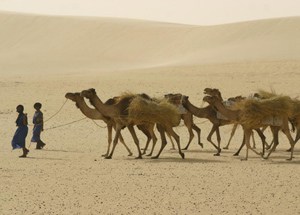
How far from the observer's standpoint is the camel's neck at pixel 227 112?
654 inches

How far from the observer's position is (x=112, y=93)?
34.9 metres

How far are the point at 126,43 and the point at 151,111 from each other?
62.8 metres

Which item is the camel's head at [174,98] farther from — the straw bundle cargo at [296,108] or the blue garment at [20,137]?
the blue garment at [20,137]

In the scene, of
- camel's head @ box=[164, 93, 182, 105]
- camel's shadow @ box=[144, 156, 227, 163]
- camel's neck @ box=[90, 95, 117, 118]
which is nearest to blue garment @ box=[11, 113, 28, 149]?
camel's neck @ box=[90, 95, 117, 118]

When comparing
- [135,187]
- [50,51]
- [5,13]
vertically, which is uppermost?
[5,13]

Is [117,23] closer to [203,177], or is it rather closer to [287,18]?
[287,18]

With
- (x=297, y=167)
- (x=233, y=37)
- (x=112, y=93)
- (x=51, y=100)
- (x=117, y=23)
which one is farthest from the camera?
(x=117, y=23)

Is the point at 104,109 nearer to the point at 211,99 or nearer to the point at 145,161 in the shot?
the point at 145,161

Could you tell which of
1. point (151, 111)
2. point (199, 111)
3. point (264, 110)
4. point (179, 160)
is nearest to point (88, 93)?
point (151, 111)

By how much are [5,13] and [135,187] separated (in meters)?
83.5

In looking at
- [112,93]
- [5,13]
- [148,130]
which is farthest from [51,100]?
[5,13]

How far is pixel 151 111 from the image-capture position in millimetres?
15977

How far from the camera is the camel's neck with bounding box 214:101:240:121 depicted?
16608 mm

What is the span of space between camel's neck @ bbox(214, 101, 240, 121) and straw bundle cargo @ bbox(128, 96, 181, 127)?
111 cm
